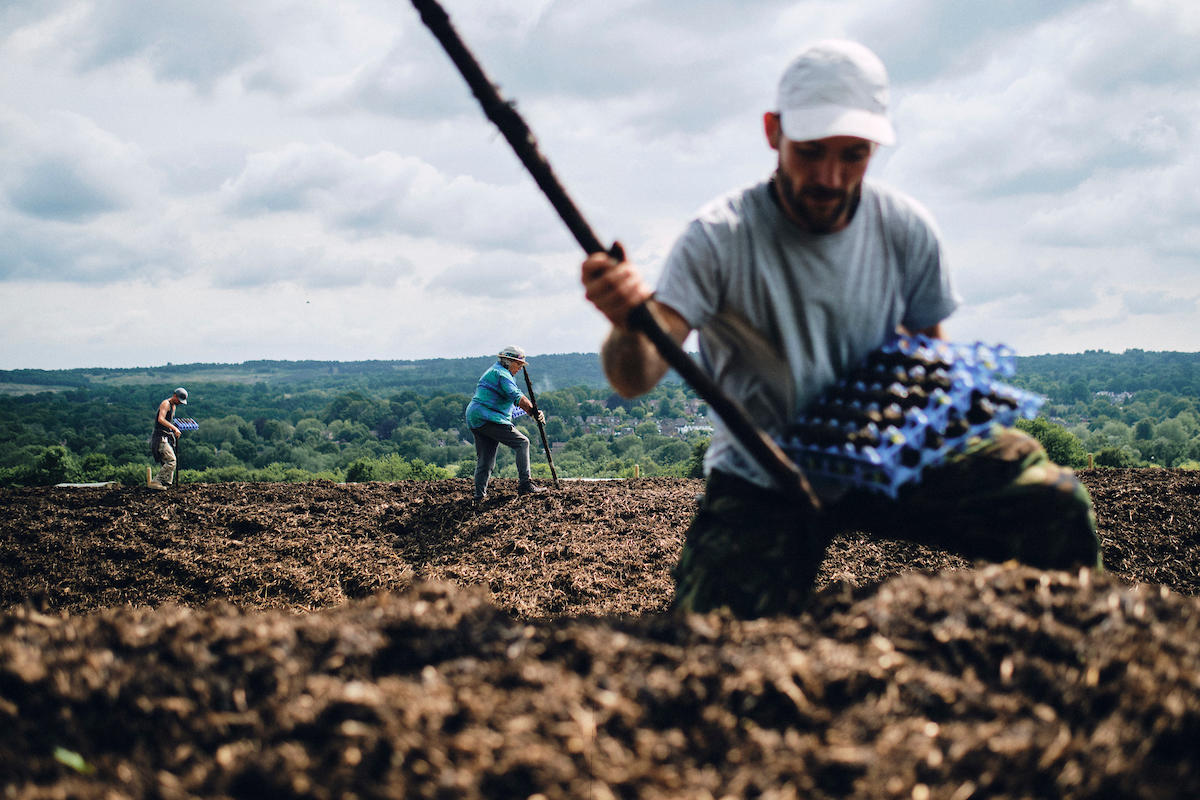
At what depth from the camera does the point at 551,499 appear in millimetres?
10742

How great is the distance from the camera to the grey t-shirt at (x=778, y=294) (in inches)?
86.3

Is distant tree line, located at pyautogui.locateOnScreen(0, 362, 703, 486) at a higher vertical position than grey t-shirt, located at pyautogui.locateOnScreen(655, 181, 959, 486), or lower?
lower

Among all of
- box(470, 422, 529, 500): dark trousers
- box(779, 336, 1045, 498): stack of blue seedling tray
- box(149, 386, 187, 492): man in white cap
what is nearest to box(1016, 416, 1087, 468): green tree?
box(470, 422, 529, 500): dark trousers

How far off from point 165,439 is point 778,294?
13761mm

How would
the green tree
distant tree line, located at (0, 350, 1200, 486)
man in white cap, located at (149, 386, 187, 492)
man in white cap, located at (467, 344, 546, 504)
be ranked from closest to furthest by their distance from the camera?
man in white cap, located at (467, 344, 546, 504)
man in white cap, located at (149, 386, 187, 492)
the green tree
distant tree line, located at (0, 350, 1200, 486)

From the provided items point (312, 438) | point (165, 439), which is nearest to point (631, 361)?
point (165, 439)

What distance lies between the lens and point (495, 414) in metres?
10.4

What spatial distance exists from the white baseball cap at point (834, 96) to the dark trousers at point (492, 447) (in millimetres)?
8540

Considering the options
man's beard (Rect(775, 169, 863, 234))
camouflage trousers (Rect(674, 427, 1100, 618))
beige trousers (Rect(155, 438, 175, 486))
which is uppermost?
man's beard (Rect(775, 169, 863, 234))

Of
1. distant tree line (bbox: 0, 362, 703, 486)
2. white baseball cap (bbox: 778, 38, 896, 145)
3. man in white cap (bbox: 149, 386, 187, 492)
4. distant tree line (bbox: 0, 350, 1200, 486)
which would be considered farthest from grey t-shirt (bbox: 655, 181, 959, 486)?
distant tree line (bbox: 0, 362, 703, 486)

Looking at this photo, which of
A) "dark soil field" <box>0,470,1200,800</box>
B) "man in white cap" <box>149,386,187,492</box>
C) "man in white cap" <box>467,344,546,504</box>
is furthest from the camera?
"man in white cap" <box>149,386,187,492</box>

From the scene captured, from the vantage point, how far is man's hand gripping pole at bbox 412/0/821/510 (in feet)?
6.28

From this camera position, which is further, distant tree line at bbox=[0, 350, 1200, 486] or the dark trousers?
distant tree line at bbox=[0, 350, 1200, 486]

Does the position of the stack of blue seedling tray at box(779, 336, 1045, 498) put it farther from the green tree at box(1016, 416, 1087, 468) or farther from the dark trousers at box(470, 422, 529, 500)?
the green tree at box(1016, 416, 1087, 468)
